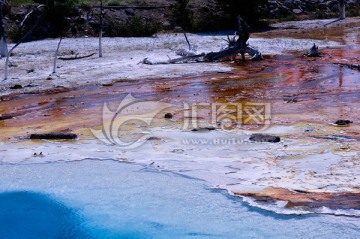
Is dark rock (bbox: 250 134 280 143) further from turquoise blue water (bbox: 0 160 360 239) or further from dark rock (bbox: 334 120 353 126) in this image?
turquoise blue water (bbox: 0 160 360 239)

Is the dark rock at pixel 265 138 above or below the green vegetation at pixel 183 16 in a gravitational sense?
below

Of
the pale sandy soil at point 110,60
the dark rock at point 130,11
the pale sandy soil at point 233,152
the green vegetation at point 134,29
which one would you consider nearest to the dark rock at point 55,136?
the pale sandy soil at point 233,152

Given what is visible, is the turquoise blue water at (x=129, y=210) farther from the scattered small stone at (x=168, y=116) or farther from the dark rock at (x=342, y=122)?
the dark rock at (x=342, y=122)

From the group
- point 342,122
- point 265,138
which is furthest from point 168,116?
point 342,122

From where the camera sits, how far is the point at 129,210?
22.0 ft

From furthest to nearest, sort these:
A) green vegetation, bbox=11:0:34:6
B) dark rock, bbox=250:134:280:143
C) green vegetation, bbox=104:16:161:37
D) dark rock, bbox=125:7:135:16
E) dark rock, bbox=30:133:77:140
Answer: dark rock, bbox=125:7:135:16, green vegetation, bbox=11:0:34:6, green vegetation, bbox=104:16:161:37, dark rock, bbox=30:133:77:140, dark rock, bbox=250:134:280:143

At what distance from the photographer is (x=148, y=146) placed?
896 centimetres

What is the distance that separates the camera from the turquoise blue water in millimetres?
6070

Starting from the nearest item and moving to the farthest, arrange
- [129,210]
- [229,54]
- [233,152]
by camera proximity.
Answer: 1. [129,210]
2. [233,152]
3. [229,54]

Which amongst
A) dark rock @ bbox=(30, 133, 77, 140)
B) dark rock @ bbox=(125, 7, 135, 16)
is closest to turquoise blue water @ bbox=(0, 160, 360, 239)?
dark rock @ bbox=(30, 133, 77, 140)

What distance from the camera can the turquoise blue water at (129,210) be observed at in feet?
19.9

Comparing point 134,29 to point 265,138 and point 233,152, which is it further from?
point 233,152

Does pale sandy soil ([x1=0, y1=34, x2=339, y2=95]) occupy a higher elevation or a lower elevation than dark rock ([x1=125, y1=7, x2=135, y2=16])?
lower

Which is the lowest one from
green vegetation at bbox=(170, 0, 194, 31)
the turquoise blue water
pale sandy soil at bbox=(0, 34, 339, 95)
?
the turquoise blue water
